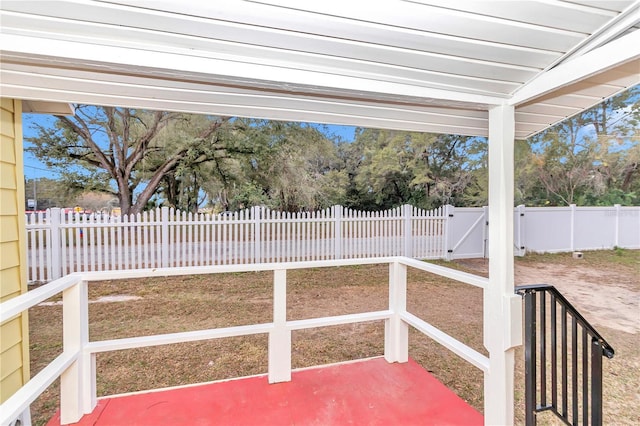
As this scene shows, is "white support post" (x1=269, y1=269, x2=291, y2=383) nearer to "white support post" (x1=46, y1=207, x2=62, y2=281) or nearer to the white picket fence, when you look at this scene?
the white picket fence

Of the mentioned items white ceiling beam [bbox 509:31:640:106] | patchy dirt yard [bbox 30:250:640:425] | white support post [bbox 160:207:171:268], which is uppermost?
white ceiling beam [bbox 509:31:640:106]

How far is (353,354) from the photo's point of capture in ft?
9.56

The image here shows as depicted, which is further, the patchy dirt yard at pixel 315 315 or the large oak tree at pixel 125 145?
the large oak tree at pixel 125 145

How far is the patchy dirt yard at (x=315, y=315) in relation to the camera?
2.53 metres

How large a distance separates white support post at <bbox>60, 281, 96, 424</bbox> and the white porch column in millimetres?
2260

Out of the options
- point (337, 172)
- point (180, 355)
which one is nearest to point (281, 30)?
point (180, 355)

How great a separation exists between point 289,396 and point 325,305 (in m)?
2.22

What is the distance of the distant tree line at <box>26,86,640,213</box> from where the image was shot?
7863 millimetres

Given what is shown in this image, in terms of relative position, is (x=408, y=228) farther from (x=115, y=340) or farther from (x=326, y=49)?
(x=326, y=49)

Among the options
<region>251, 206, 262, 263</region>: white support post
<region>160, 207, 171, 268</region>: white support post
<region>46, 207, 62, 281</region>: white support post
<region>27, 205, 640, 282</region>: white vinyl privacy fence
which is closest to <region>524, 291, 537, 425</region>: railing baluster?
<region>27, 205, 640, 282</region>: white vinyl privacy fence

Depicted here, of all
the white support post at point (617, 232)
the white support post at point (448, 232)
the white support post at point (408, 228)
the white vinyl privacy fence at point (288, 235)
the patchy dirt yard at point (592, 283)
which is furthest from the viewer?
the white support post at point (617, 232)

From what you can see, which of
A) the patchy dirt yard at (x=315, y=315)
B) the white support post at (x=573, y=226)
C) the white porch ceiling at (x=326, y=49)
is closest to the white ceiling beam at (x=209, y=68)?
the white porch ceiling at (x=326, y=49)

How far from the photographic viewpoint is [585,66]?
1.23 metres

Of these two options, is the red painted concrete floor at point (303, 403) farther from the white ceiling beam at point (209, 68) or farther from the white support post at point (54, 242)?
the white support post at point (54, 242)
